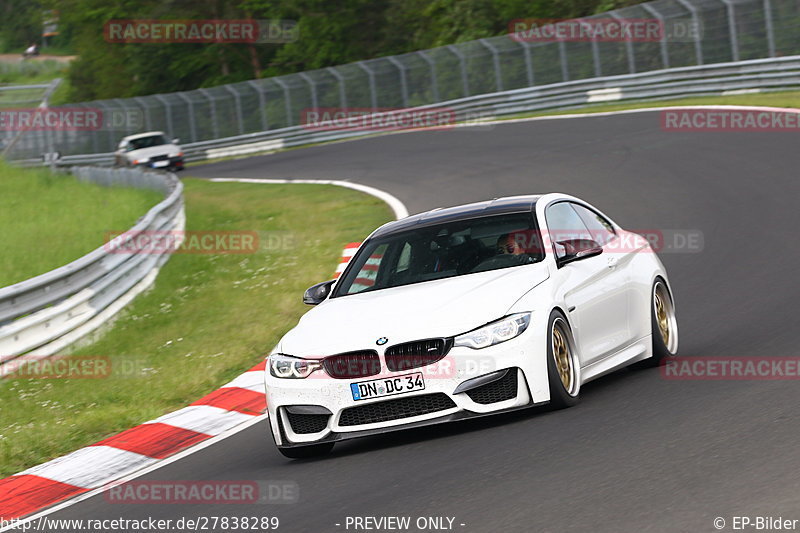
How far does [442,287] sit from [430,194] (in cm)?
1427

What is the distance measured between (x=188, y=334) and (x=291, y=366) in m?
6.10

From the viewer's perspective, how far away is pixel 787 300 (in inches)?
→ 428

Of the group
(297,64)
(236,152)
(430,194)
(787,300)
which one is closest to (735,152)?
(430,194)

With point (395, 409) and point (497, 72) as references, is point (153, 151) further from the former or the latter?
point (395, 409)

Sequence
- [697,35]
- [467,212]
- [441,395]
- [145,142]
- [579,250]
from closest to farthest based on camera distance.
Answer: [441,395]
[579,250]
[467,212]
[697,35]
[145,142]

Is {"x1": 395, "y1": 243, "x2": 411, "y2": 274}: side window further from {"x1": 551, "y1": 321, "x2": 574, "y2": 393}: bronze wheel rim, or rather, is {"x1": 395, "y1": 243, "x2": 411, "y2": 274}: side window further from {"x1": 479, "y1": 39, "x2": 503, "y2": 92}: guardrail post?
{"x1": 479, "y1": 39, "x2": 503, "y2": 92}: guardrail post

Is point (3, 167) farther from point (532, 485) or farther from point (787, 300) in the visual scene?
point (532, 485)

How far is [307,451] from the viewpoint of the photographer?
7.89 meters

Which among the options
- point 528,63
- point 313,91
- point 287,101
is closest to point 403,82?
point 313,91

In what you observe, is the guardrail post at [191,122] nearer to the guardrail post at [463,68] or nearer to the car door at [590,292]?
the guardrail post at [463,68]

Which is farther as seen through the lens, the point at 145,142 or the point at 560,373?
the point at 145,142

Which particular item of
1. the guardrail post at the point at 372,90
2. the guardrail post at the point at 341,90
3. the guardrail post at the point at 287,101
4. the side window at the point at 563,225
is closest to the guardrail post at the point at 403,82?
the guardrail post at the point at 372,90

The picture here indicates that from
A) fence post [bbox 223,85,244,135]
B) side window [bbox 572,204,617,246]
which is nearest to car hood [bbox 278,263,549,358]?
side window [bbox 572,204,617,246]

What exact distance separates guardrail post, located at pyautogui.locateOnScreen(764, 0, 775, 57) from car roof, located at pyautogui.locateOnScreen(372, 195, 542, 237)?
2324 centimetres
